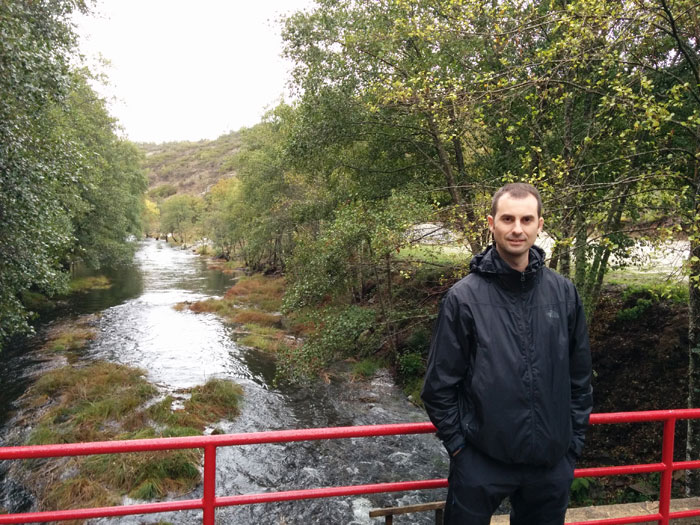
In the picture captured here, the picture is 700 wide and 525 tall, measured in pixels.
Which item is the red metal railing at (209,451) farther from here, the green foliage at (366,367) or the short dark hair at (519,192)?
the green foliage at (366,367)

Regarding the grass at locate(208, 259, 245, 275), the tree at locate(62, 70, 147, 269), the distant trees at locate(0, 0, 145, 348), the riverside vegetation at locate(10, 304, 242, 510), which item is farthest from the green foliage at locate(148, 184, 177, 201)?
the distant trees at locate(0, 0, 145, 348)

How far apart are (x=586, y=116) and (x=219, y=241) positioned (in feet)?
164

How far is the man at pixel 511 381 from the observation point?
2229mm

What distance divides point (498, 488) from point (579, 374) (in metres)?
0.72

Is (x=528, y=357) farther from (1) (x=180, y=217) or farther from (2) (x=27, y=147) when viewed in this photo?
(1) (x=180, y=217)

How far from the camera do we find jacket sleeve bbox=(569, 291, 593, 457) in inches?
94.2

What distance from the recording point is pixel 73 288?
29297 mm

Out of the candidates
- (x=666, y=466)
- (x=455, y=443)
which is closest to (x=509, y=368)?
(x=455, y=443)

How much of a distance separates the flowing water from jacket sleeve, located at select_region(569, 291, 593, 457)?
627cm

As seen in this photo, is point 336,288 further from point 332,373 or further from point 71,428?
point 71,428

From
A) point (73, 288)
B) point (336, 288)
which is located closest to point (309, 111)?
point (336, 288)

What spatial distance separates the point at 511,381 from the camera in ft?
7.31

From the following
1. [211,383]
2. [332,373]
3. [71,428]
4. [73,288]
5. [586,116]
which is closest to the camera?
[586,116]

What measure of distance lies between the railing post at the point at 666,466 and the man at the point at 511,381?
111 cm
